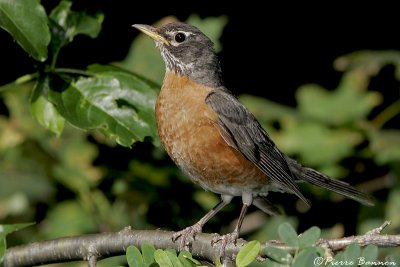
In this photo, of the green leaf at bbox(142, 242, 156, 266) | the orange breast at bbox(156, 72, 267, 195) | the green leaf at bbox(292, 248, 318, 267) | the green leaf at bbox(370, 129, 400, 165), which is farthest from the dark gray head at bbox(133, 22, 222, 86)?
the green leaf at bbox(292, 248, 318, 267)

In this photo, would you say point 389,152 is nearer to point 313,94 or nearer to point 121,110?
point 313,94

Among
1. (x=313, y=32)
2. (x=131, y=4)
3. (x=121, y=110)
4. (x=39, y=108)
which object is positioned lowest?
(x=39, y=108)

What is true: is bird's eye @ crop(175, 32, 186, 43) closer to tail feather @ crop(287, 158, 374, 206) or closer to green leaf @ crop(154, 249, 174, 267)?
tail feather @ crop(287, 158, 374, 206)

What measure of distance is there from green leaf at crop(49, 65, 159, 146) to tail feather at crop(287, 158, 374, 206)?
1.64m

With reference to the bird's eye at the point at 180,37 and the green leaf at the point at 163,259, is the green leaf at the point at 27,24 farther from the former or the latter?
the bird's eye at the point at 180,37

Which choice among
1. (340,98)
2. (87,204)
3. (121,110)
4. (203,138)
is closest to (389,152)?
(340,98)

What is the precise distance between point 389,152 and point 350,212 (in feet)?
1.95

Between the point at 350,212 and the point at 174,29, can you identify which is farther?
the point at 350,212

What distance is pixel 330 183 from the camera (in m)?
5.03

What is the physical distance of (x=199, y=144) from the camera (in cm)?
434

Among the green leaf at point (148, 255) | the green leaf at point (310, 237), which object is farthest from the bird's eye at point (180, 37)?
the green leaf at point (310, 237)

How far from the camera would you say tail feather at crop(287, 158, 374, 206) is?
4.97m

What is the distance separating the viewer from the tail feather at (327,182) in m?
4.97

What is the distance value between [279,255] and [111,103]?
1.48 meters
